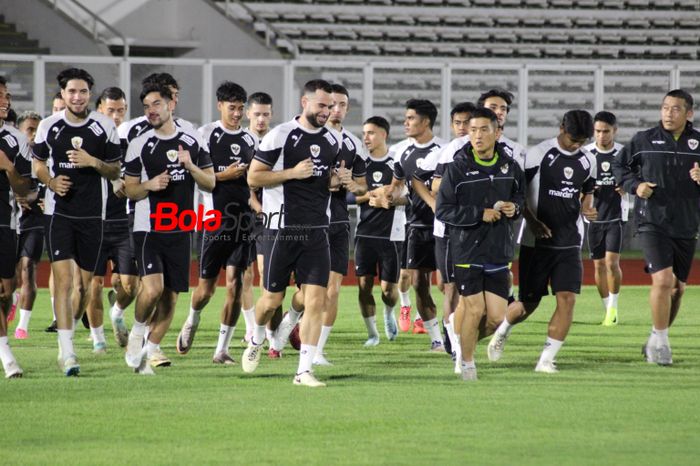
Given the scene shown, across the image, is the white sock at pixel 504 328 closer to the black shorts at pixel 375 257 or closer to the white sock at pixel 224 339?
the black shorts at pixel 375 257

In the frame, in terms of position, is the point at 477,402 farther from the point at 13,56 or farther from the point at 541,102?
the point at 541,102

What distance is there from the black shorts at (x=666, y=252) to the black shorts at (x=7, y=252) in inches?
206

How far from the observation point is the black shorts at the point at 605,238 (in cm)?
1494

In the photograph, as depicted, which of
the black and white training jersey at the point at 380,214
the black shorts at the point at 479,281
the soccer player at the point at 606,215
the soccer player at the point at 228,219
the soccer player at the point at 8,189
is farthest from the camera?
the soccer player at the point at 606,215

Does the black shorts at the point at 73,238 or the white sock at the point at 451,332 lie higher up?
the black shorts at the point at 73,238

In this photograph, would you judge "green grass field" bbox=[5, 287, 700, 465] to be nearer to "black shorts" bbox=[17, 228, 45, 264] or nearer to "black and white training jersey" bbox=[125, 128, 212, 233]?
"black and white training jersey" bbox=[125, 128, 212, 233]

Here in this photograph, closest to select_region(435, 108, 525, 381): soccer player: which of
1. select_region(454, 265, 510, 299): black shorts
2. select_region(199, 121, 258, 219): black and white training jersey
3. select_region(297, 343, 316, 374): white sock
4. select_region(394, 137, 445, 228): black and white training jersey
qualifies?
select_region(454, 265, 510, 299): black shorts

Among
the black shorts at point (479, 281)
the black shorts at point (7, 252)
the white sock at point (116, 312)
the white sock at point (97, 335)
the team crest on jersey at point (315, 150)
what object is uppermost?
the team crest on jersey at point (315, 150)

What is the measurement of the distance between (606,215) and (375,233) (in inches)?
153

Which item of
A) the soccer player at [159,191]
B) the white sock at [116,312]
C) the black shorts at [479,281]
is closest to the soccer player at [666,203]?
the black shorts at [479,281]

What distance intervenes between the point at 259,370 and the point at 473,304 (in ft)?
6.21

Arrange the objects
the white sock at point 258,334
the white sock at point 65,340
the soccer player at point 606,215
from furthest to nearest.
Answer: the soccer player at point 606,215, the white sock at point 258,334, the white sock at point 65,340

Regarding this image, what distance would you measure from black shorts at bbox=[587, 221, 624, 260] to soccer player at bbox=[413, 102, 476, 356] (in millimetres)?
3937

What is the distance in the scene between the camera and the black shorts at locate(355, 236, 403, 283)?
12273mm
